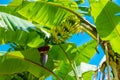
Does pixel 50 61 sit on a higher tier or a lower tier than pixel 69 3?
lower

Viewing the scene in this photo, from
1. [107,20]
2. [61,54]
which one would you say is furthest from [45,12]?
[61,54]

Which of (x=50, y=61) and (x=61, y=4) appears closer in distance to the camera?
(x=61, y=4)

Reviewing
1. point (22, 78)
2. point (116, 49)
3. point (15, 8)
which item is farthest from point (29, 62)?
point (116, 49)

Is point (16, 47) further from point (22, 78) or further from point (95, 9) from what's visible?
point (95, 9)

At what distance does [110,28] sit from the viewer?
2988 millimetres

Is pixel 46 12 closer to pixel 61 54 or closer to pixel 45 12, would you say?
pixel 45 12

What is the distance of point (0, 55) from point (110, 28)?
999 mm

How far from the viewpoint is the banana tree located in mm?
2904

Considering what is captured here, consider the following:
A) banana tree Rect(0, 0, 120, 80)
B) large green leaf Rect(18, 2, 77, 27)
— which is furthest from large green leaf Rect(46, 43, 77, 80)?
large green leaf Rect(18, 2, 77, 27)

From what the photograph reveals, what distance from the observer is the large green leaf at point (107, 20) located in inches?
113

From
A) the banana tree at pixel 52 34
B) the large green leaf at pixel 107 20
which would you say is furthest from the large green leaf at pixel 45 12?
the large green leaf at pixel 107 20

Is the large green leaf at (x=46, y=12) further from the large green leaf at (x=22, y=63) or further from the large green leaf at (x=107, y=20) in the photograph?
the large green leaf at (x=22, y=63)

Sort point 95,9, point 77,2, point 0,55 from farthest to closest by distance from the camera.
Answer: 1. point 77,2
2. point 0,55
3. point 95,9

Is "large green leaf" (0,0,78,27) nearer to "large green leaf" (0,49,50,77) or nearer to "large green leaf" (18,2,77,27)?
"large green leaf" (18,2,77,27)
